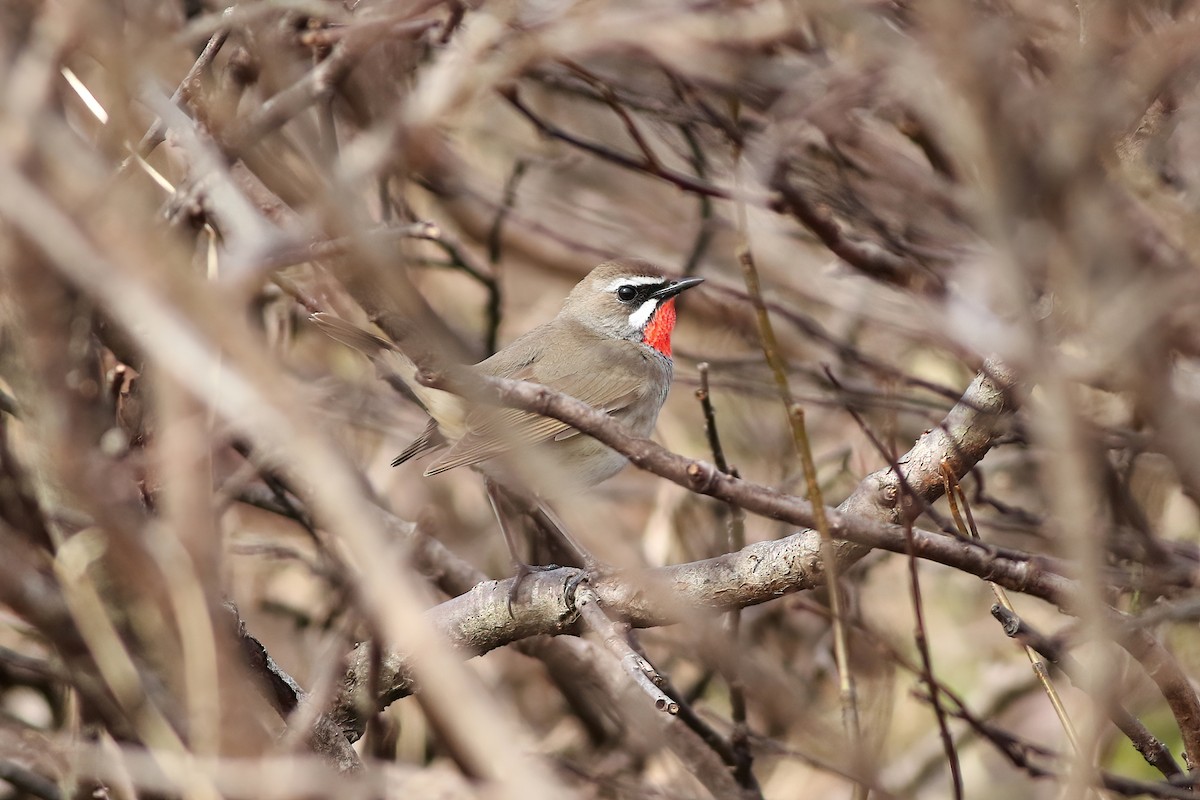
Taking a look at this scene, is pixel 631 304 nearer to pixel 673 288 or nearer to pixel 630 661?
pixel 673 288

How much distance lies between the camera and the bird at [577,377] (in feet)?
17.2

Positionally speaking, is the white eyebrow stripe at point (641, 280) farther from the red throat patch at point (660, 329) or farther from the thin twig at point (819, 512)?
the thin twig at point (819, 512)

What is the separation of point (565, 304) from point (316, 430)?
534 centimetres

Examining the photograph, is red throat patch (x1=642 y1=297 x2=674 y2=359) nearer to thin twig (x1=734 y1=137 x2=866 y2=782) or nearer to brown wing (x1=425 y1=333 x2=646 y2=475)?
brown wing (x1=425 y1=333 x2=646 y2=475)

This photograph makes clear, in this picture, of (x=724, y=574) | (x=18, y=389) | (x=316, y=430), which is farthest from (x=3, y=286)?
(x=724, y=574)

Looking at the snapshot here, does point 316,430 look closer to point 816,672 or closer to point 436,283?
point 816,672

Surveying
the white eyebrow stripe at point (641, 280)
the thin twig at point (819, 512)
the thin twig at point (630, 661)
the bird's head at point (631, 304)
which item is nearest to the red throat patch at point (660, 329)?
the bird's head at point (631, 304)

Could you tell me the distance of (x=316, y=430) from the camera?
5.63 ft

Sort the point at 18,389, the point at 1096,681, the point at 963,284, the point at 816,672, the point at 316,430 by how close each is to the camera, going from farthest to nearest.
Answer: the point at 816,672, the point at 963,284, the point at 18,389, the point at 1096,681, the point at 316,430

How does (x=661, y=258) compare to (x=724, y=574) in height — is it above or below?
below

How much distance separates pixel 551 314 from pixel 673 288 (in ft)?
9.96

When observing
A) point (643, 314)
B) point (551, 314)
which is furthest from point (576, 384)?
point (551, 314)

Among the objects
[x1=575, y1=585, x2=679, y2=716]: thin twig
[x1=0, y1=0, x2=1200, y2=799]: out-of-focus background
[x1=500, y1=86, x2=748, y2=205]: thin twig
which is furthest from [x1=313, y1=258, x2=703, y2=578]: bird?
[x1=575, y1=585, x2=679, y2=716]: thin twig

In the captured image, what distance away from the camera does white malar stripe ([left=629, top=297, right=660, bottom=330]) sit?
6641 mm
